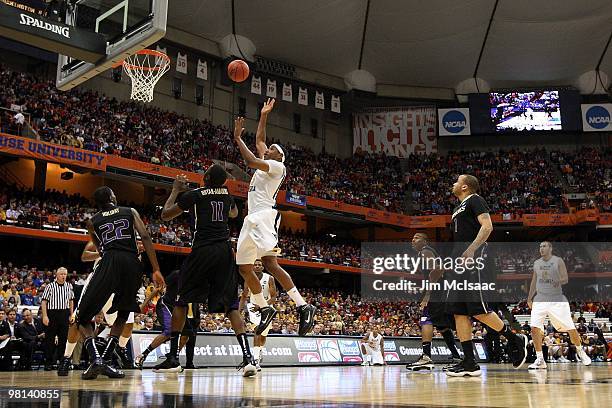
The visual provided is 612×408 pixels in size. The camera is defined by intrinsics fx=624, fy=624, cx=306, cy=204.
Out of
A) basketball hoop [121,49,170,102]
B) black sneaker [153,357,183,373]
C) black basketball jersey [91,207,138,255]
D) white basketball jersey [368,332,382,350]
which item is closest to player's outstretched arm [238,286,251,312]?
black sneaker [153,357,183,373]

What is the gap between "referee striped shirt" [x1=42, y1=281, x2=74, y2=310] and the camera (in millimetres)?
10391

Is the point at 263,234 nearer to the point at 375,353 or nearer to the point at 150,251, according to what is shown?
the point at 150,251

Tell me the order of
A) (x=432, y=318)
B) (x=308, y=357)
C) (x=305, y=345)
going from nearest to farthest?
(x=432, y=318) < (x=308, y=357) < (x=305, y=345)

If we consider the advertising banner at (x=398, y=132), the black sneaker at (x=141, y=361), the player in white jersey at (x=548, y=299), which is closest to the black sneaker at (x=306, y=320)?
the black sneaker at (x=141, y=361)

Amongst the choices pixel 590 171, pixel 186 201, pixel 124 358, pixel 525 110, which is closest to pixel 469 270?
pixel 186 201

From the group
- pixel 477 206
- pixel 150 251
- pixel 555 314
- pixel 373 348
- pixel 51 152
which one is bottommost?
pixel 373 348

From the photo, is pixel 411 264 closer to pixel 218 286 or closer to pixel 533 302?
pixel 533 302

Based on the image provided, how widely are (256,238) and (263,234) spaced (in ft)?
0.29

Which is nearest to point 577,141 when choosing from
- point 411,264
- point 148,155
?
point 411,264

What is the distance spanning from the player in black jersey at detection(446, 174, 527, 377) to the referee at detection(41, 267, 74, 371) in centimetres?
647

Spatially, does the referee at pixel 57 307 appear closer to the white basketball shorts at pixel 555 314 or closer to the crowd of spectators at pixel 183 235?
the white basketball shorts at pixel 555 314

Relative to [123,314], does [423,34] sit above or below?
above

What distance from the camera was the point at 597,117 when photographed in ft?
131

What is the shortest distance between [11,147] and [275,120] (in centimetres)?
1952
